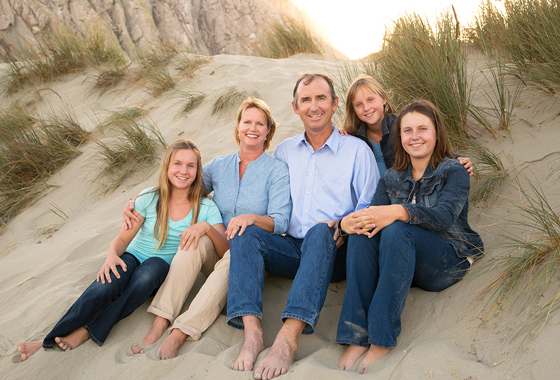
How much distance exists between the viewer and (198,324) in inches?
98.2

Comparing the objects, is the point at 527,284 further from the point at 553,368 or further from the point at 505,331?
the point at 553,368

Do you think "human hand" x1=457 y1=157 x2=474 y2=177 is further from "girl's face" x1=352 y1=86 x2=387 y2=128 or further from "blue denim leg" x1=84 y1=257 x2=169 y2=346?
"blue denim leg" x1=84 y1=257 x2=169 y2=346

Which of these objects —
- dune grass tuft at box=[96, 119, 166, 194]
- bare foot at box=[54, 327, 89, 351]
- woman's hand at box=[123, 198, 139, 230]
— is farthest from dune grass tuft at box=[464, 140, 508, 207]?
dune grass tuft at box=[96, 119, 166, 194]

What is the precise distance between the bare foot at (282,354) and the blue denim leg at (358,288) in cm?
22

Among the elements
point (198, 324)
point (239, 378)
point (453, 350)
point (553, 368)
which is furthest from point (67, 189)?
point (553, 368)

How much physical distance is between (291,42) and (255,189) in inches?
210

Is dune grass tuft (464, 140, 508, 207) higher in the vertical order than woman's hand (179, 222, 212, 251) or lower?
lower

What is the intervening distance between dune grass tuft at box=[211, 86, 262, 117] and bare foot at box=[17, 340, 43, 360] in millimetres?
3503

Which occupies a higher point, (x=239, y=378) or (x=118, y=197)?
(x=118, y=197)

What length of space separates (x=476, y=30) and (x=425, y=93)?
2.12 meters

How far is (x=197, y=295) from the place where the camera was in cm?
259

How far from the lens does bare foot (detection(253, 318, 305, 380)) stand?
6.70 ft

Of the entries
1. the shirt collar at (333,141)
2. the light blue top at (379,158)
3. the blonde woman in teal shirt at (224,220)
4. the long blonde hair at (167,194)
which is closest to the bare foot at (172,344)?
the blonde woman in teal shirt at (224,220)

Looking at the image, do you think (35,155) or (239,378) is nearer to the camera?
(239,378)
